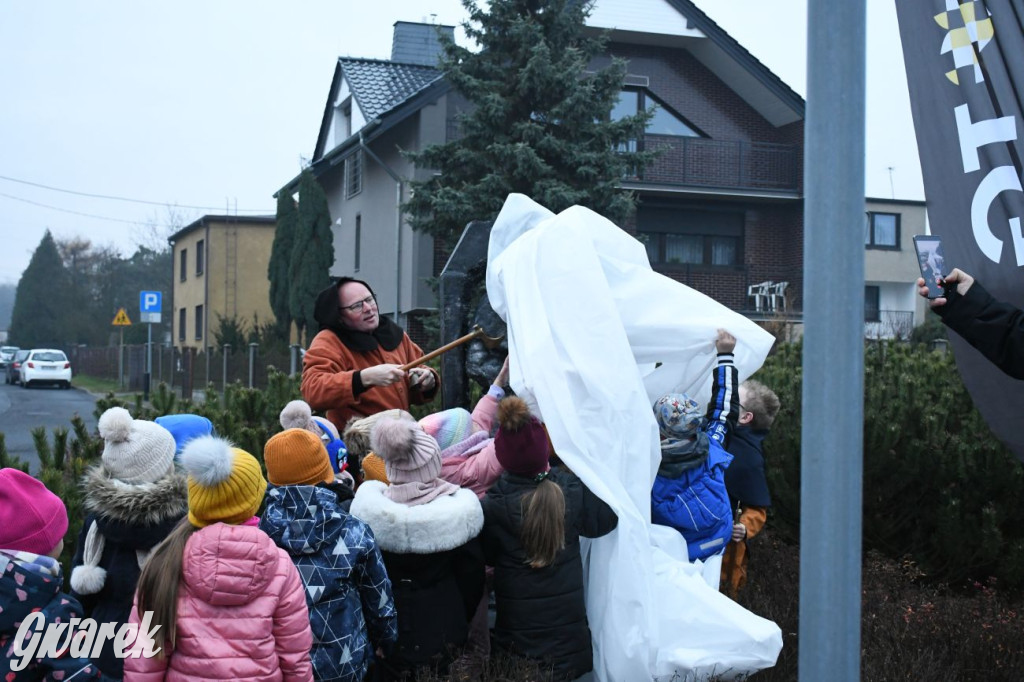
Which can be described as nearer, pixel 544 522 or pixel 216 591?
pixel 216 591

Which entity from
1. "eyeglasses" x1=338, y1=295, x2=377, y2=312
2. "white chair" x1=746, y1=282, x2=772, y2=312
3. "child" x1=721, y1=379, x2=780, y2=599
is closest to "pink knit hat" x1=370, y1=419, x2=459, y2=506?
"eyeglasses" x1=338, y1=295, x2=377, y2=312

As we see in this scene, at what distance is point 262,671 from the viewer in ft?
9.76

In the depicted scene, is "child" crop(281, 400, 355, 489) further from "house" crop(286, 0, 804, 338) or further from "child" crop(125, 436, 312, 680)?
"house" crop(286, 0, 804, 338)

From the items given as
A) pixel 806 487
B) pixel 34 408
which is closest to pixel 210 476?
pixel 806 487

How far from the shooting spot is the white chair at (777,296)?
76.6 feet

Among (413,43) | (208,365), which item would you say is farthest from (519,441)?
(413,43)

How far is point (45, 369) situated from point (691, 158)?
1036 inches

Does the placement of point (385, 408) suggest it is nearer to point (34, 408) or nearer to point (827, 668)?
point (827, 668)

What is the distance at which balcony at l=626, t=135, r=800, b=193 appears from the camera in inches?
935

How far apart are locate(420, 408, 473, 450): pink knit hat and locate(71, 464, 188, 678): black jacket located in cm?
116

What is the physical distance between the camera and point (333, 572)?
3402 mm

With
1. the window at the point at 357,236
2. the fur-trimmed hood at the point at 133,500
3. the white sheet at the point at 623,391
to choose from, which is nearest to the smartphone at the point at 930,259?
the white sheet at the point at 623,391

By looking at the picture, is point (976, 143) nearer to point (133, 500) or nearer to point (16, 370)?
point (133, 500)

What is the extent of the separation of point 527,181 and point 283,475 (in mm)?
13175
